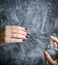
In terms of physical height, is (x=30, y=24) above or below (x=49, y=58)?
above

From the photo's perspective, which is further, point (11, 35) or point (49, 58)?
point (49, 58)

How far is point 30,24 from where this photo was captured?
101 centimetres

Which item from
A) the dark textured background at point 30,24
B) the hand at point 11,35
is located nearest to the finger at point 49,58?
the dark textured background at point 30,24

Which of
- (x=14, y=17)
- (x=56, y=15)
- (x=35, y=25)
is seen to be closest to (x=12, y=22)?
(x=14, y=17)

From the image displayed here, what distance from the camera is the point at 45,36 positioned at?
1024mm

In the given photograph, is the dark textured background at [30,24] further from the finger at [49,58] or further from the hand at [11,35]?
the hand at [11,35]

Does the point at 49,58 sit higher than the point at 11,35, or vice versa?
the point at 11,35

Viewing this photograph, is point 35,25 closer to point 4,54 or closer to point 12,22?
point 12,22

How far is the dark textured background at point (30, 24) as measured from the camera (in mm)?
978

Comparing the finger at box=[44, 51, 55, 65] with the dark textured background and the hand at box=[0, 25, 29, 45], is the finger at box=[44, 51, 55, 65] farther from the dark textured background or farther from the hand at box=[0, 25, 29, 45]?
the hand at box=[0, 25, 29, 45]

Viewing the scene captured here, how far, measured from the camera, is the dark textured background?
0.98 m

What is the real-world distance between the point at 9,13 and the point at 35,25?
158 millimetres

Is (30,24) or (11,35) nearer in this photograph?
(11,35)

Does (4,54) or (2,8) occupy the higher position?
(2,8)
